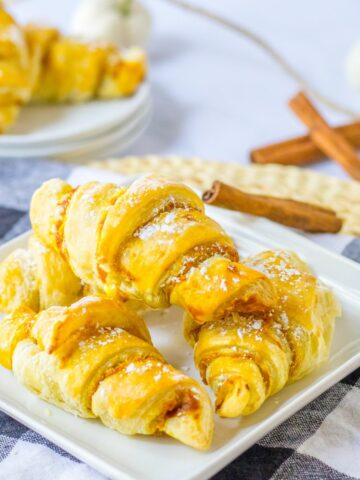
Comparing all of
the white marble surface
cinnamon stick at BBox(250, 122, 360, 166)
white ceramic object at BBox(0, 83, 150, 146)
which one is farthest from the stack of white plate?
cinnamon stick at BBox(250, 122, 360, 166)

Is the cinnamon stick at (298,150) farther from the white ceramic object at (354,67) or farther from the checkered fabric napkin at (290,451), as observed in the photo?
the checkered fabric napkin at (290,451)

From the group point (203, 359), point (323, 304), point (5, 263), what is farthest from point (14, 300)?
point (323, 304)

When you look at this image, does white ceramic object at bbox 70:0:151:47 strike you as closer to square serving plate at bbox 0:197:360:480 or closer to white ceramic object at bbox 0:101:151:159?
white ceramic object at bbox 0:101:151:159

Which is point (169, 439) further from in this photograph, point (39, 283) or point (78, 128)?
point (78, 128)

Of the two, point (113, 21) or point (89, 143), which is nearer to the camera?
point (89, 143)

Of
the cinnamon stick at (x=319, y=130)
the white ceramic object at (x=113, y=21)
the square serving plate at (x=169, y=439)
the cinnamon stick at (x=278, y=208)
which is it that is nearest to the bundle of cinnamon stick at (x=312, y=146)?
the cinnamon stick at (x=319, y=130)

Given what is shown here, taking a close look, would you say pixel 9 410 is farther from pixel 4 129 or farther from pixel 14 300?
pixel 4 129

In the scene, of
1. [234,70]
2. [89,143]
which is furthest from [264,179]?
[234,70]
